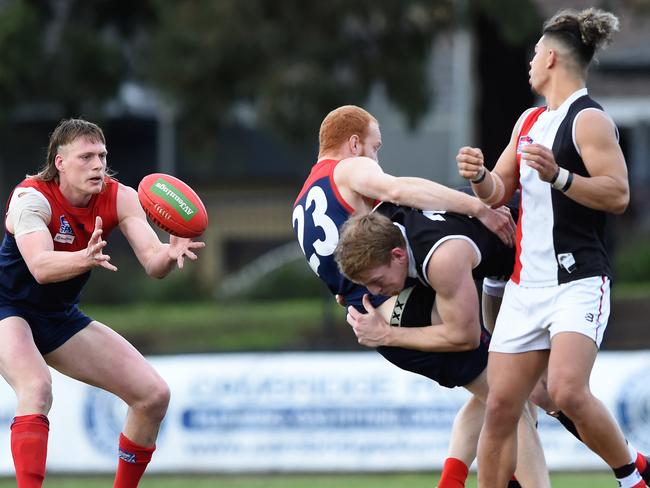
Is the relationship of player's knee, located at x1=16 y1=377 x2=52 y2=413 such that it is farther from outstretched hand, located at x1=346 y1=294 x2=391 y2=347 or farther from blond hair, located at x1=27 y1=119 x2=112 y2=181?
outstretched hand, located at x1=346 y1=294 x2=391 y2=347

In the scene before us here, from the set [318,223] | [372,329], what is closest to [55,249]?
[318,223]

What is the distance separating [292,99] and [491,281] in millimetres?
9840

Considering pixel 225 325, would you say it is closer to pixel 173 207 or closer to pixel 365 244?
pixel 173 207

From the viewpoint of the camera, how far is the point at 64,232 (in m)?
6.15

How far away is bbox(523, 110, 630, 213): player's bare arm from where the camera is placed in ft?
16.9

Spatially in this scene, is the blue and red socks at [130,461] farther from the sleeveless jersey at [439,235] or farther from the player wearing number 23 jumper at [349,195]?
the sleeveless jersey at [439,235]

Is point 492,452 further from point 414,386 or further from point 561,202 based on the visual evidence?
point 414,386

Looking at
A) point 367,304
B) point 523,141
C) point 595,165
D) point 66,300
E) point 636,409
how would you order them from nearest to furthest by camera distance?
point 595,165
point 523,141
point 367,304
point 66,300
point 636,409

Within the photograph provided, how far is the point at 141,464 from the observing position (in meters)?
6.37

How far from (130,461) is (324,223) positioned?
1651 millimetres

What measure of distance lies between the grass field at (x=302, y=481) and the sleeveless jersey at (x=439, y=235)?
11.8 feet

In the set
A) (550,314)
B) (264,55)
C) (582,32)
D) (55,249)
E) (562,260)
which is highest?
(264,55)

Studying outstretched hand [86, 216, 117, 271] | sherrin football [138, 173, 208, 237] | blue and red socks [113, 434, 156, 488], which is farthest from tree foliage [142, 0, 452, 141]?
outstretched hand [86, 216, 117, 271]

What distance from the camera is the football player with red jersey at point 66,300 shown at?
5914 mm
